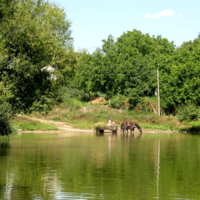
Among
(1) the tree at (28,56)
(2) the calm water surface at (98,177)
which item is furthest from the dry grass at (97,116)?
(2) the calm water surface at (98,177)

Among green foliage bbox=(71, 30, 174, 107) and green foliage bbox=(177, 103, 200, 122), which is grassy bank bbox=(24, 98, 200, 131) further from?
green foliage bbox=(71, 30, 174, 107)

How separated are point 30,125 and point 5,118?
2059 centimetres

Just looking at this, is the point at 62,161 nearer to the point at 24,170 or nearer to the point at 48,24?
the point at 24,170

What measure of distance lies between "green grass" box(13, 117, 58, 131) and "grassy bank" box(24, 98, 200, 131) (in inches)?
63.2

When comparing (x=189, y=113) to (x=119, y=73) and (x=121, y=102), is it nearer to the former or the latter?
(x=121, y=102)

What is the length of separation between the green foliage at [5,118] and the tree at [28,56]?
155 inches

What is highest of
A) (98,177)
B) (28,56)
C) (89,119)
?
(28,56)

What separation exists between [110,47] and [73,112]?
67.0ft

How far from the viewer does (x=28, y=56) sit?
2630cm

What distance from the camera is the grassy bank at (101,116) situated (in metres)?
58.8

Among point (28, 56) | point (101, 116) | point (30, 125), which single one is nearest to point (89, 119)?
point (101, 116)

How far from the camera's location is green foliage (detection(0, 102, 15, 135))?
32.4 meters

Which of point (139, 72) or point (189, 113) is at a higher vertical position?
point (139, 72)

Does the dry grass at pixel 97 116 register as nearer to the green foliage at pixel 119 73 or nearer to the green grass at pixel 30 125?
the green grass at pixel 30 125
